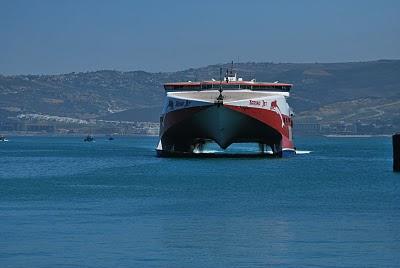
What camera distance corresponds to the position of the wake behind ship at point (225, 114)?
309 ft

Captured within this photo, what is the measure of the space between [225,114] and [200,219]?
45.1 metres

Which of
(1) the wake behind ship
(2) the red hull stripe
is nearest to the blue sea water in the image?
(2) the red hull stripe

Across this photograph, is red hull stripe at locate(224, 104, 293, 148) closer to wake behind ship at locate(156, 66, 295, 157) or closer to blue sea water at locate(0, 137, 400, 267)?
wake behind ship at locate(156, 66, 295, 157)

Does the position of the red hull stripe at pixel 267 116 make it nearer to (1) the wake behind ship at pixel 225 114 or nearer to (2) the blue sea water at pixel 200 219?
(1) the wake behind ship at pixel 225 114

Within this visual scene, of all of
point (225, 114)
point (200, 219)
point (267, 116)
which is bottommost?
point (200, 219)

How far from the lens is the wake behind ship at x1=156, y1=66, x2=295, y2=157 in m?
94.3

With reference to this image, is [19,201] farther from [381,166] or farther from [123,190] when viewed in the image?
[381,166]

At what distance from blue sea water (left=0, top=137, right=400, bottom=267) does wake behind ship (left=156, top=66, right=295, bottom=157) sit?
11.0 metres

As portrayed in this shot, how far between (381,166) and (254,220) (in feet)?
168

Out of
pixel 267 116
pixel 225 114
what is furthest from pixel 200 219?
pixel 267 116

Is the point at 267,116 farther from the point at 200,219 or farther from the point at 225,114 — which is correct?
the point at 200,219

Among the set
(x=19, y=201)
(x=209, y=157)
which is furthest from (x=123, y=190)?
(x=209, y=157)

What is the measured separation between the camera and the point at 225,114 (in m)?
94.0

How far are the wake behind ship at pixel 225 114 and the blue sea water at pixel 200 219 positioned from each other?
11.0m
